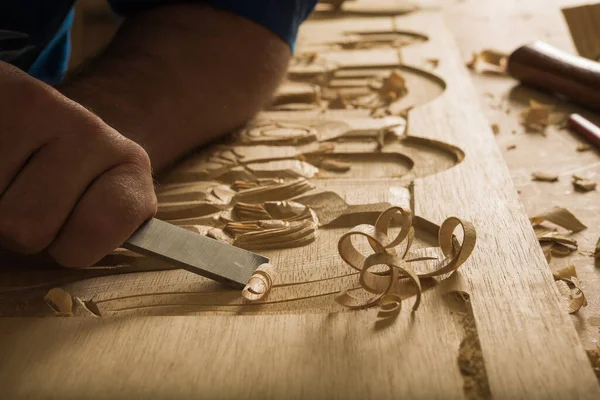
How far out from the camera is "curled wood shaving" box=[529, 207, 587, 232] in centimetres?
79

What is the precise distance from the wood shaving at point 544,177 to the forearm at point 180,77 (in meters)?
0.40

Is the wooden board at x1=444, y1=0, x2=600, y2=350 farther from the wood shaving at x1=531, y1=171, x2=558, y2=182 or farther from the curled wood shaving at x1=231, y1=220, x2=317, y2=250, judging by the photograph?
the curled wood shaving at x1=231, y1=220, x2=317, y2=250

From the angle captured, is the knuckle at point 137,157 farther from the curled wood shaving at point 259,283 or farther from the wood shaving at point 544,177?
the wood shaving at point 544,177

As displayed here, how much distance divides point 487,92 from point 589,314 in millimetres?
649

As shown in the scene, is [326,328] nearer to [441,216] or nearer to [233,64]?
[441,216]

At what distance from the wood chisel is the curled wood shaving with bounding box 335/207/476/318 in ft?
0.30

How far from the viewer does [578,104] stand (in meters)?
1.11

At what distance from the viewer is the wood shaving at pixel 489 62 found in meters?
1.32

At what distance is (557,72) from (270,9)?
486mm

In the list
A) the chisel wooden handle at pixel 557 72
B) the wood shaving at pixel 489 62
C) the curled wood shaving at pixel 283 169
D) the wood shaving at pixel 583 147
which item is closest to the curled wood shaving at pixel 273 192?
the curled wood shaving at pixel 283 169

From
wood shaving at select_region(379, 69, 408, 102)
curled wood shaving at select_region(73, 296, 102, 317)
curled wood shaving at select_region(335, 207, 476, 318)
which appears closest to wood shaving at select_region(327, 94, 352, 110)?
wood shaving at select_region(379, 69, 408, 102)

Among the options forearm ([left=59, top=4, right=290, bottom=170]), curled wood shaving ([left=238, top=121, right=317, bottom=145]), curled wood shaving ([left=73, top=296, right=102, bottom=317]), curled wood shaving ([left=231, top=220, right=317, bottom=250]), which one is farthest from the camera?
curled wood shaving ([left=238, top=121, right=317, bottom=145])

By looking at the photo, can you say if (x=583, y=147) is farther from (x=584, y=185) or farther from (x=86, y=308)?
(x=86, y=308)

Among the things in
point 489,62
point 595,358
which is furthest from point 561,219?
point 489,62
